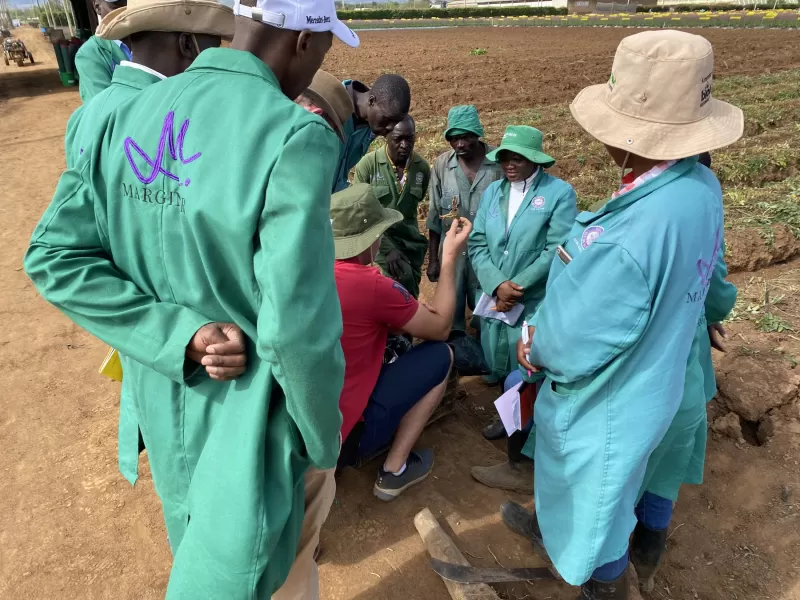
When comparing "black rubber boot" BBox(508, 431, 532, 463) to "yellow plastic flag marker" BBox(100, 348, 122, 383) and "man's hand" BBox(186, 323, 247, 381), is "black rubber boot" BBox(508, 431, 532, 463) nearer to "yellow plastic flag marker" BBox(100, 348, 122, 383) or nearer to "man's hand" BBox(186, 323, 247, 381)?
"yellow plastic flag marker" BBox(100, 348, 122, 383)

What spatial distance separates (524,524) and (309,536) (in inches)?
57.2

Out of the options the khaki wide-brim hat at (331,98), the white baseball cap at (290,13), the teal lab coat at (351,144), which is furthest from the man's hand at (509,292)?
the white baseball cap at (290,13)

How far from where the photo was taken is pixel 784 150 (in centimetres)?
845

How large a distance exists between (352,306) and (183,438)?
1164 mm

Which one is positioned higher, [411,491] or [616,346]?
[616,346]

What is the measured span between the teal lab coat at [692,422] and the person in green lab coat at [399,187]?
2178mm

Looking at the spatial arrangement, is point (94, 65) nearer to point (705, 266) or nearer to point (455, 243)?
point (455, 243)

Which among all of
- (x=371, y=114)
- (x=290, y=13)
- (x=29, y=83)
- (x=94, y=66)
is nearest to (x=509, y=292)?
(x=371, y=114)

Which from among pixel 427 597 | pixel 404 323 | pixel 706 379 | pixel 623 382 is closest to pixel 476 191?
pixel 404 323

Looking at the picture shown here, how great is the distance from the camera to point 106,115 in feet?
4.93

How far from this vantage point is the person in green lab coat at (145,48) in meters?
1.76

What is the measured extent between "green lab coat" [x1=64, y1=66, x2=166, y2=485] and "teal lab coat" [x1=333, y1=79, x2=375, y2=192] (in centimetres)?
175

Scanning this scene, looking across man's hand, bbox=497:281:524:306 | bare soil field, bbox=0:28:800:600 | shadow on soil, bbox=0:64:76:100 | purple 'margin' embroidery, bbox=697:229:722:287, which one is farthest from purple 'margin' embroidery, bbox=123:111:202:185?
shadow on soil, bbox=0:64:76:100

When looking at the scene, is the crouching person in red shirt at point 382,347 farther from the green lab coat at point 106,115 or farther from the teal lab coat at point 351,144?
the teal lab coat at point 351,144
